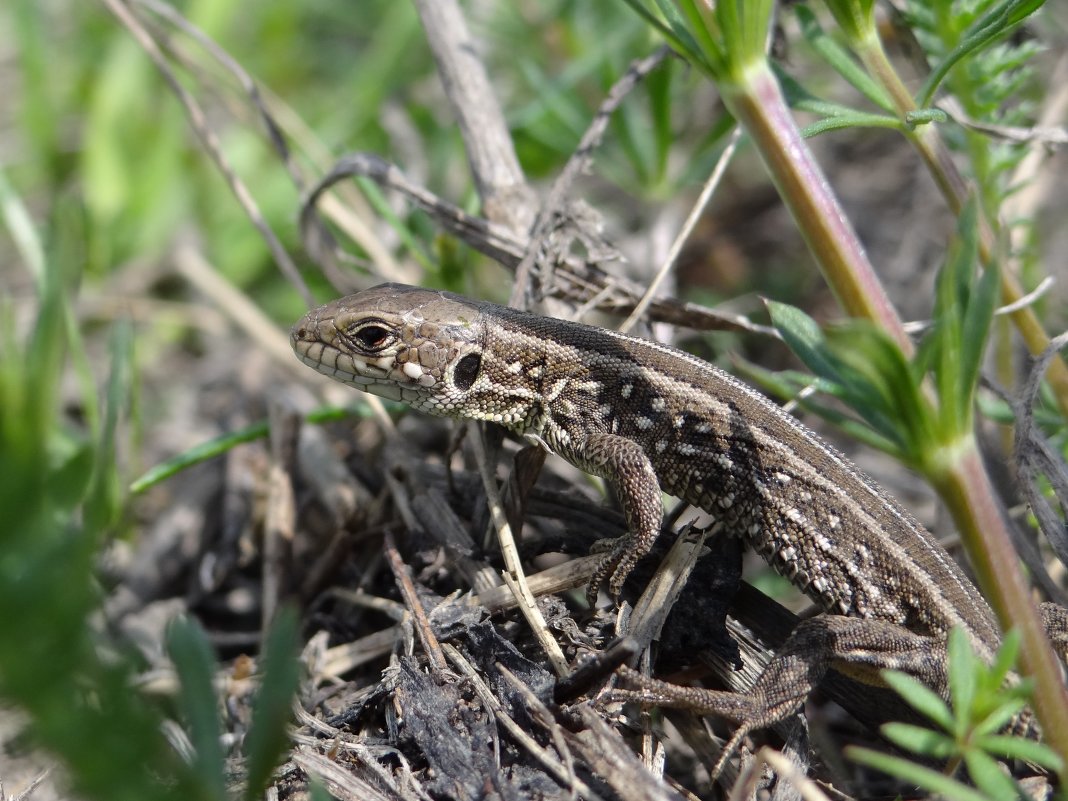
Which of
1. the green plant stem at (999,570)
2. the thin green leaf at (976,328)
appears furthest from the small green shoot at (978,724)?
the thin green leaf at (976,328)

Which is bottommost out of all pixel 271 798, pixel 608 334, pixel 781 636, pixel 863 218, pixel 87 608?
pixel 271 798

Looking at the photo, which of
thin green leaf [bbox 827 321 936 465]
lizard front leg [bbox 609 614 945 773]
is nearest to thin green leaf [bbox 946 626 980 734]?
thin green leaf [bbox 827 321 936 465]

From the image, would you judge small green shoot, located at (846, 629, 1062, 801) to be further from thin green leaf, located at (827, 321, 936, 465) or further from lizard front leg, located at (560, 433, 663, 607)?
lizard front leg, located at (560, 433, 663, 607)

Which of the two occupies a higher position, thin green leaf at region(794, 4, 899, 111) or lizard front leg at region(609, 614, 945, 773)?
thin green leaf at region(794, 4, 899, 111)

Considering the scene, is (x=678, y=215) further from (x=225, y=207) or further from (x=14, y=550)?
(x=14, y=550)

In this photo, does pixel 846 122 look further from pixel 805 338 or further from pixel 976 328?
pixel 976 328

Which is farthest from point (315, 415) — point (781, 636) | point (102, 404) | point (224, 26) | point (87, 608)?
point (224, 26)

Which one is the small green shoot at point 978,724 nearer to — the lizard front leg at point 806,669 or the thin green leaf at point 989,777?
the thin green leaf at point 989,777
